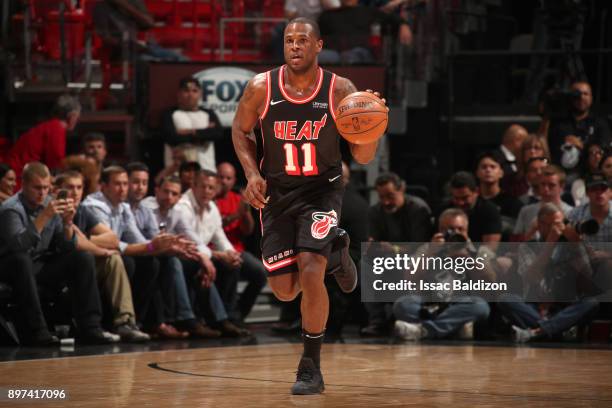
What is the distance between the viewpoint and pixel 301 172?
6.65 m

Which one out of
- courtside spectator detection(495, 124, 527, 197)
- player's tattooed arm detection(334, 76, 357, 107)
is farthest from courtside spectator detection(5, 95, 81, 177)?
player's tattooed arm detection(334, 76, 357, 107)

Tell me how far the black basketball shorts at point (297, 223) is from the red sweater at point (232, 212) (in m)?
4.17

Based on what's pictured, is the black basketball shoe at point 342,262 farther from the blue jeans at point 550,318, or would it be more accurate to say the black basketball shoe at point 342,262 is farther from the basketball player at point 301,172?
the blue jeans at point 550,318

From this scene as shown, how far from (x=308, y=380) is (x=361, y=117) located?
1.46 meters

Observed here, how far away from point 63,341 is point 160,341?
88 cm

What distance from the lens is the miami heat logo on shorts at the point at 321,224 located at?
651cm

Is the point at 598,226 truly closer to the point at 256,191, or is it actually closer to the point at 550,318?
the point at 550,318

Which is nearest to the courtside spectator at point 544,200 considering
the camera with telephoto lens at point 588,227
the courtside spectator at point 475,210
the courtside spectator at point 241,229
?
the courtside spectator at point 475,210

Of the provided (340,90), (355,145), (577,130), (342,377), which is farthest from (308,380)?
(577,130)

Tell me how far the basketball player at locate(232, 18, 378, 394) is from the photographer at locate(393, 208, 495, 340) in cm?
293

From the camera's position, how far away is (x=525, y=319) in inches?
379

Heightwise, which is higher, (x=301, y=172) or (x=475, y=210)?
(x=301, y=172)

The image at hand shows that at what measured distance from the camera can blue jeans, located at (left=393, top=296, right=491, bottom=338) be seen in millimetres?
9547

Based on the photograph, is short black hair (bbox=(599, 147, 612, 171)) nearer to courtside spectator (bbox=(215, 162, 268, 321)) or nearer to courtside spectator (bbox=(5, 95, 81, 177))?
courtside spectator (bbox=(215, 162, 268, 321))
